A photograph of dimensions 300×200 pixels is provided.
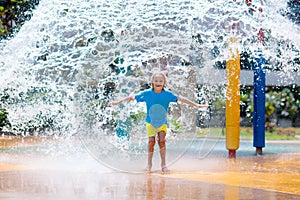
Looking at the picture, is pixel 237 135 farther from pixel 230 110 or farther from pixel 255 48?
pixel 255 48

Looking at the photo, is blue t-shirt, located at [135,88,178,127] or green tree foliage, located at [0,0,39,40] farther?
green tree foliage, located at [0,0,39,40]

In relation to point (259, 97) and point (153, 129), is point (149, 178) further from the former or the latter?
point (259, 97)

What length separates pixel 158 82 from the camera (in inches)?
290

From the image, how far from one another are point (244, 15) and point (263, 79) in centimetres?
177

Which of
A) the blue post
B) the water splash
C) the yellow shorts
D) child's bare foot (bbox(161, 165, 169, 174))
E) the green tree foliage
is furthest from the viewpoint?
the green tree foliage

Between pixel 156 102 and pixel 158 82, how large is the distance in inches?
9.4

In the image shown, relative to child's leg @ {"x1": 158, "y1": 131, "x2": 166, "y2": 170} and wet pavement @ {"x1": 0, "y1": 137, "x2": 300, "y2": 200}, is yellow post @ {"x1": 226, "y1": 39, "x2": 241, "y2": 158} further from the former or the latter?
child's leg @ {"x1": 158, "y1": 131, "x2": 166, "y2": 170}

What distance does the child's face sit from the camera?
24.1 feet

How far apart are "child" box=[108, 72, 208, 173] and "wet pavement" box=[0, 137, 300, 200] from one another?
36 cm

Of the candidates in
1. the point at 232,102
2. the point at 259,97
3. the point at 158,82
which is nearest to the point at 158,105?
the point at 158,82

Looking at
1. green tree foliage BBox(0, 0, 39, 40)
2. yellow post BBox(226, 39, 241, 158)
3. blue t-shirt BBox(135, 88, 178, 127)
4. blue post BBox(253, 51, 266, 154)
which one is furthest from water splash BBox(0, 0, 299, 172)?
green tree foliage BBox(0, 0, 39, 40)

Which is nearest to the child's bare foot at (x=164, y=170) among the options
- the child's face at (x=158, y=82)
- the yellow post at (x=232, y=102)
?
the child's face at (x=158, y=82)

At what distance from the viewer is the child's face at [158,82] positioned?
735cm

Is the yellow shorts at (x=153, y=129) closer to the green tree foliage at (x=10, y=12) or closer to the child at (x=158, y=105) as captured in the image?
the child at (x=158, y=105)
